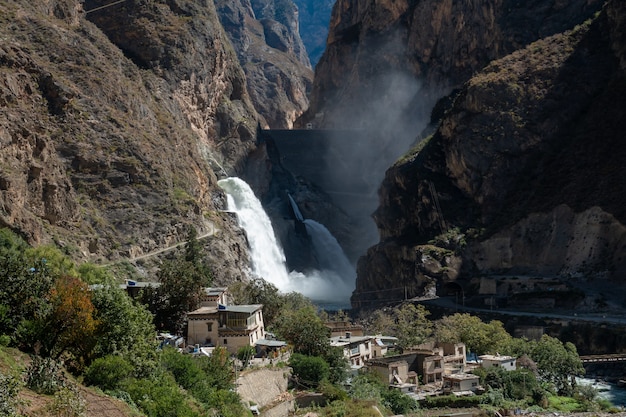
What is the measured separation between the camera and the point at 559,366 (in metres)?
58.4

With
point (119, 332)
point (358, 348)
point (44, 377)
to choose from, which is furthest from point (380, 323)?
point (44, 377)

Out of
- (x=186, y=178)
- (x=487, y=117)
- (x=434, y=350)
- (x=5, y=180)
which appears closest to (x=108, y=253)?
(x=5, y=180)

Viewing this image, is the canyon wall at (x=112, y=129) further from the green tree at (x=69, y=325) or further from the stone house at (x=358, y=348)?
the green tree at (x=69, y=325)

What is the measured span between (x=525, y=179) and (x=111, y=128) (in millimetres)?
40038

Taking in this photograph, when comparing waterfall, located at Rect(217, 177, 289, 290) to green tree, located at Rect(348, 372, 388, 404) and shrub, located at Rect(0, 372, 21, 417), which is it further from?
shrub, located at Rect(0, 372, 21, 417)

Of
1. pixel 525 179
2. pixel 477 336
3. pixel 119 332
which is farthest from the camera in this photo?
pixel 525 179

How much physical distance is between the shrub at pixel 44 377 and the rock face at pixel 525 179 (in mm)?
58300

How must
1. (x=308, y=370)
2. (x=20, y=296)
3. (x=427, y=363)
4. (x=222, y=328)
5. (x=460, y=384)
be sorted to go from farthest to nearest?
(x=427, y=363) < (x=460, y=384) < (x=222, y=328) < (x=308, y=370) < (x=20, y=296)

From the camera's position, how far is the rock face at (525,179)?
8250 centimetres

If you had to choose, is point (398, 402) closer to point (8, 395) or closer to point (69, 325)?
point (69, 325)

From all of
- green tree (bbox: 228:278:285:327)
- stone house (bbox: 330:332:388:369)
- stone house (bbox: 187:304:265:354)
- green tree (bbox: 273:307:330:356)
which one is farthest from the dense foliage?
green tree (bbox: 228:278:285:327)

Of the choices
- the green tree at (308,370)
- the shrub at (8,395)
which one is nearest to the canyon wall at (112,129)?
the green tree at (308,370)

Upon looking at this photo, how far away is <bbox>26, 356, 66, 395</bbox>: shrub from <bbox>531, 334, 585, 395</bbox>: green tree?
37.3m

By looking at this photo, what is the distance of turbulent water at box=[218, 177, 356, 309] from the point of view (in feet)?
344
